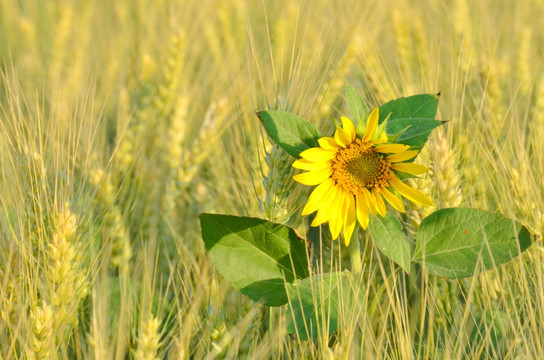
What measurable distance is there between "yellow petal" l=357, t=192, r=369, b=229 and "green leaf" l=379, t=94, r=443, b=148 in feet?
0.36

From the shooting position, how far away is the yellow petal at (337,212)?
891 mm

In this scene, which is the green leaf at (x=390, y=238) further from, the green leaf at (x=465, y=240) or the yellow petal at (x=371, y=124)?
the yellow petal at (x=371, y=124)

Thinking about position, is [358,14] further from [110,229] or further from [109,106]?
[110,229]

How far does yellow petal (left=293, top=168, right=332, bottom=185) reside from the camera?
862mm

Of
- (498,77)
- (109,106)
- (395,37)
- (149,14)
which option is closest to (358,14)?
(395,37)

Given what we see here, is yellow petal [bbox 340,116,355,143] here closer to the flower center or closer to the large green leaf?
the flower center

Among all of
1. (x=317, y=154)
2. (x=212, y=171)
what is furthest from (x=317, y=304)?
(x=212, y=171)

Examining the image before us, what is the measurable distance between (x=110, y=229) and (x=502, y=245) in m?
0.81

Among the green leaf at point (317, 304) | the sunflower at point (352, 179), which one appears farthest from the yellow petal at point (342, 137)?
the green leaf at point (317, 304)

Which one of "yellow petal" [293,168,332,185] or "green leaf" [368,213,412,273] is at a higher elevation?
"yellow petal" [293,168,332,185]

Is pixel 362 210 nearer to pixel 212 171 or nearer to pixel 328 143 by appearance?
pixel 328 143

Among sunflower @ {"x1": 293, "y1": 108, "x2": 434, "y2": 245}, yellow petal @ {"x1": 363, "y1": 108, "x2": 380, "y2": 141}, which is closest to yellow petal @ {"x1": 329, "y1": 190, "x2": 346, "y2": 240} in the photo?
sunflower @ {"x1": 293, "y1": 108, "x2": 434, "y2": 245}

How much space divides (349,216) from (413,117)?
0.66ft

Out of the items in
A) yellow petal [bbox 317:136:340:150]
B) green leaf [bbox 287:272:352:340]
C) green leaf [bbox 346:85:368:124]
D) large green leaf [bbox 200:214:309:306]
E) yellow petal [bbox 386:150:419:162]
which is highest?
green leaf [bbox 346:85:368:124]
